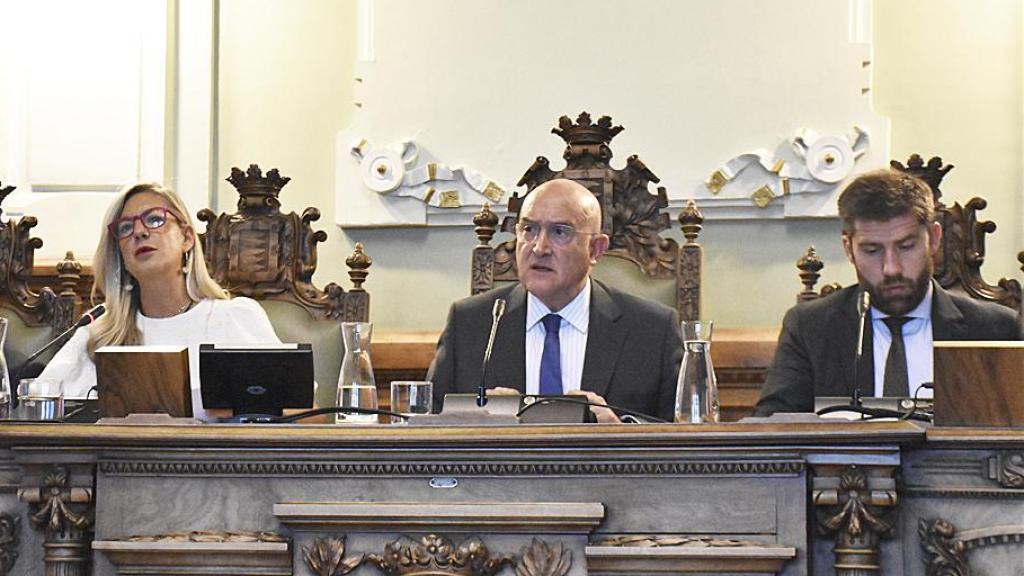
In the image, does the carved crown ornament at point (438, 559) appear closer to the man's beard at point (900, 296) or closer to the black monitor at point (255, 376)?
the black monitor at point (255, 376)

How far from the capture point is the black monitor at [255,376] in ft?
8.28

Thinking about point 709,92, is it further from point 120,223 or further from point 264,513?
point 264,513

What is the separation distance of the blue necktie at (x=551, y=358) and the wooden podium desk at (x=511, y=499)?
1.34 m

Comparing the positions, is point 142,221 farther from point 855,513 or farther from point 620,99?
point 855,513

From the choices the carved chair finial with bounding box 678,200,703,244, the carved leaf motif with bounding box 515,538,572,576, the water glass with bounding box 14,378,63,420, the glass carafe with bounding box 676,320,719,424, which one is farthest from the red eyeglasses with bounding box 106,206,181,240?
the carved leaf motif with bounding box 515,538,572,576

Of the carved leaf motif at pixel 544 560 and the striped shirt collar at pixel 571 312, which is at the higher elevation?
the striped shirt collar at pixel 571 312

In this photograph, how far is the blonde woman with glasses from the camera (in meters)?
3.66

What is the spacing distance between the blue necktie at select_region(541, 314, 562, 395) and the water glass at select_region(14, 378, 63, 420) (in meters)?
1.29

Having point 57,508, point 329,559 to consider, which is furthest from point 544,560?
point 57,508

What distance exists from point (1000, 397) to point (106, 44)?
11.7 feet

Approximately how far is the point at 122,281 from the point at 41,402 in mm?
1139

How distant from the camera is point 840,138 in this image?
443 centimetres

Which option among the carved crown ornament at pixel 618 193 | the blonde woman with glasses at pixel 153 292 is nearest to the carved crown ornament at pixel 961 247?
the carved crown ornament at pixel 618 193

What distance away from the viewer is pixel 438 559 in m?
2.19
